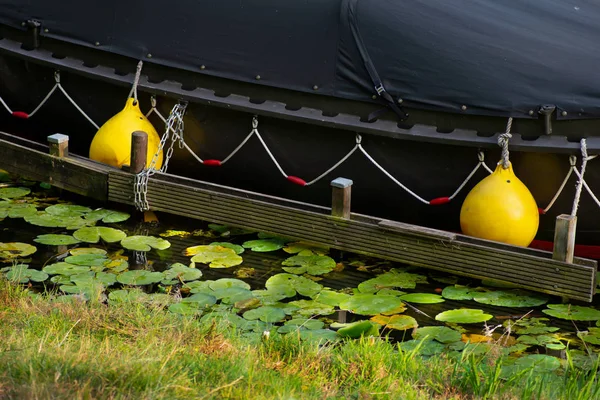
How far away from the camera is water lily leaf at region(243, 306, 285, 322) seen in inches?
195

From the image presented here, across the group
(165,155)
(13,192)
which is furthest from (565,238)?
(13,192)

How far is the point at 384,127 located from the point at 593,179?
1.24 metres

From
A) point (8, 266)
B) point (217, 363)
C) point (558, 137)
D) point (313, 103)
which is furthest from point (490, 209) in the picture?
point (8, 266)

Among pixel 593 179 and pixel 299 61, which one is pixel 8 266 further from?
pixel 593 179

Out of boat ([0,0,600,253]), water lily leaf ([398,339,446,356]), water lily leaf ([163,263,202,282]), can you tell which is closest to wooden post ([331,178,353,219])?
boat ([0,0,600,253])

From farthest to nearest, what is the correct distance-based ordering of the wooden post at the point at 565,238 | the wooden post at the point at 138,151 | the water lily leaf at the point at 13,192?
the water lily leaf at the point at 13,192 < the wooden post at the point at 138,151 < the wooden post at the point at 565,238

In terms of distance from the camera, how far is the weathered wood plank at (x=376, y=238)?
5.27m

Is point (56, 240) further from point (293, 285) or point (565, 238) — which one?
point (565, 238)

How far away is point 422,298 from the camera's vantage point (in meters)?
5.35

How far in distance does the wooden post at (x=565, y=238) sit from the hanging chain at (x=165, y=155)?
258 cm

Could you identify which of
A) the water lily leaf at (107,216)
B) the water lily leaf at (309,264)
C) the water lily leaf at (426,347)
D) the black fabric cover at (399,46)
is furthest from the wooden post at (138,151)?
the water lily leaf at (426,347)

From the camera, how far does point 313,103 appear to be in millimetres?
6020

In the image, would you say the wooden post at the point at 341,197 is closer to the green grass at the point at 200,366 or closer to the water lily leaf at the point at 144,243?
the water lily leaf at the point at 144,243

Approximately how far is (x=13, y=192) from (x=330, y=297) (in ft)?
A: 8.97
